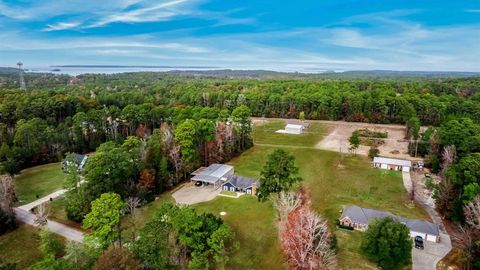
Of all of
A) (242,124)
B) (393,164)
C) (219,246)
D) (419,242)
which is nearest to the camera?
(219,246)

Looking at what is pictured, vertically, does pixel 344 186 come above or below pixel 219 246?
below

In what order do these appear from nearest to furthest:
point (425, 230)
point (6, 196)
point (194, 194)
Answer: point (425, 230)
point (6, 196)
point (194, 194)

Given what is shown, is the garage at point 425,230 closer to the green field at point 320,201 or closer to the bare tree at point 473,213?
the bare tree at point 473,213

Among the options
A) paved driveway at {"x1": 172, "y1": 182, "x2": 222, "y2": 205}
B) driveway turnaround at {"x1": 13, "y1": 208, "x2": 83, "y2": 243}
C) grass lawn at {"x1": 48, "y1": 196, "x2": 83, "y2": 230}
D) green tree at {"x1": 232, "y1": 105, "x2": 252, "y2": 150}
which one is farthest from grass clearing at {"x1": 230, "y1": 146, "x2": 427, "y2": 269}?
grass lawn at {"x1": 48, "y1": 196, "x2": 83, "y2": 230}

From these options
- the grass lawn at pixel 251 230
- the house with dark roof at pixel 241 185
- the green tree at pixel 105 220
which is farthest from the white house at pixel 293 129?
the green tree at pixel 105 220

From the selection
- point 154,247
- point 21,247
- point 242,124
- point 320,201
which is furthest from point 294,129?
point 21,247

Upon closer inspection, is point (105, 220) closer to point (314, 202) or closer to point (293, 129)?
point (314, 202)
